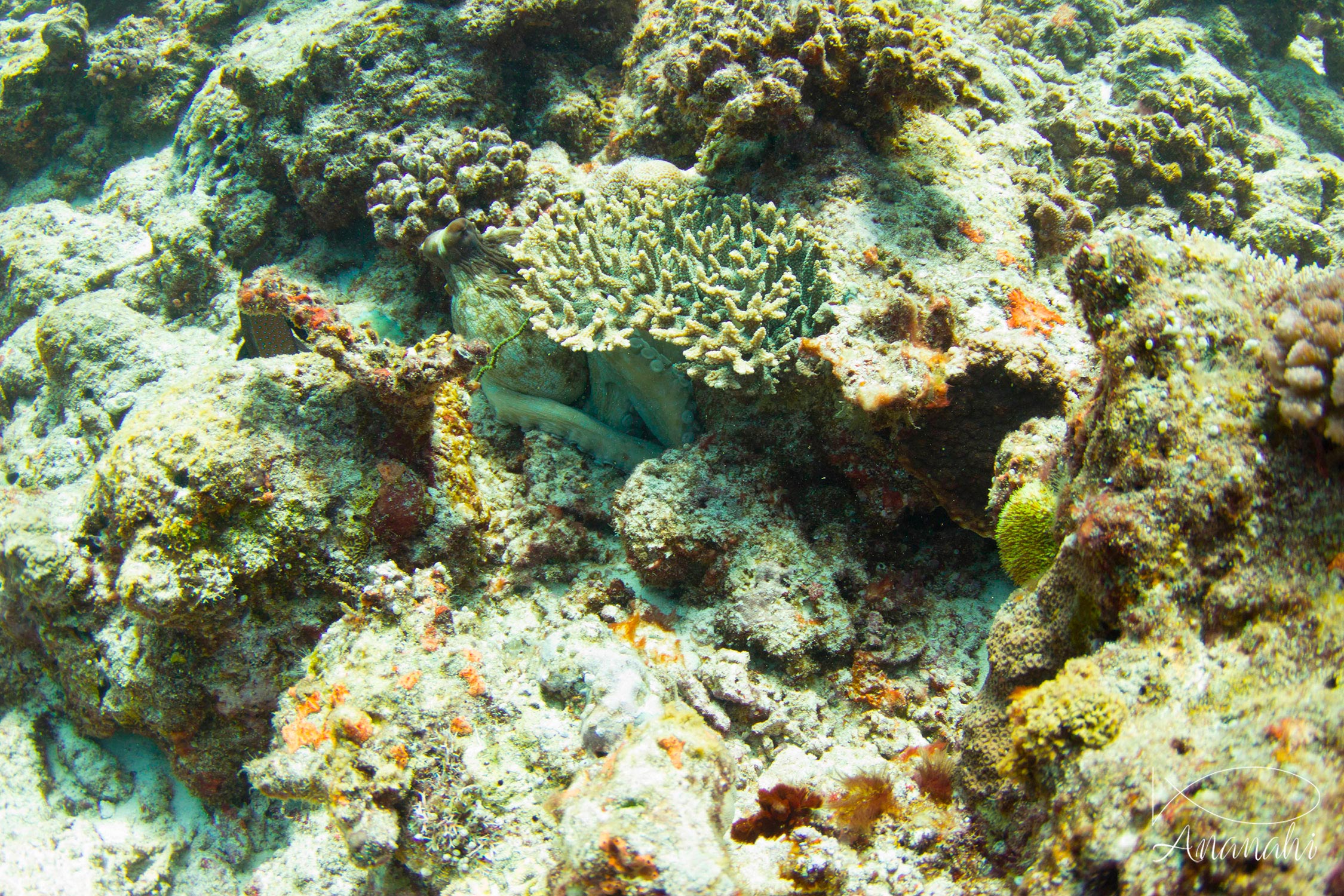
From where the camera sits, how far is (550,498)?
11.1 ft

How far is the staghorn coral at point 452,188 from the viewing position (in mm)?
4059

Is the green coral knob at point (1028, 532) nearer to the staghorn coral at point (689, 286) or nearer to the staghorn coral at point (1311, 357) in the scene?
the staghorn coral at point (1311, 357)

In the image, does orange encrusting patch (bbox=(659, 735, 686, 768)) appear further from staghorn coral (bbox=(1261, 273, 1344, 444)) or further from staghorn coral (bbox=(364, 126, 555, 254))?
staghorn coral (bbox=(364, 126, 555, 254))

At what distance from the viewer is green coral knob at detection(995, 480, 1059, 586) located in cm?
233

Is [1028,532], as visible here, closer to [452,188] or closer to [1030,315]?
[1030,315]

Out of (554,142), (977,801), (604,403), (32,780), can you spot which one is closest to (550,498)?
(604,403)

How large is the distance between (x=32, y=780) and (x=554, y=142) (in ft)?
16.5

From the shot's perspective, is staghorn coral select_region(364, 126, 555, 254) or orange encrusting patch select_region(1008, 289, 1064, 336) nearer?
orange encrusting patch select_region(1008, 289, 1064, 336)

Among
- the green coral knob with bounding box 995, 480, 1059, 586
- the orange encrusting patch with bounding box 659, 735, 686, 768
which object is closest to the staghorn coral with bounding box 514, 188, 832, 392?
the green coral knob with bounding box 995, 480, 1059, 586

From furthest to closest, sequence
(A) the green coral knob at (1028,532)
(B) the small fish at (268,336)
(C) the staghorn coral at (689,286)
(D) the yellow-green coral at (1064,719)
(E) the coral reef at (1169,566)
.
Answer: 1. (B) the small fish at (268,336)
2. (C) the staghorn coral at (689,286)
3. (A) the green coral knob at (1028,532)
4. (D) the yellow-green coral at (1064,719)
5. (E) the coral reef at (1169,566)

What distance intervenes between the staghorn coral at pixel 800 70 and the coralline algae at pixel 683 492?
3cm

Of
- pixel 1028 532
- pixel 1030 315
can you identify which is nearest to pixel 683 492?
pixel 1028 532

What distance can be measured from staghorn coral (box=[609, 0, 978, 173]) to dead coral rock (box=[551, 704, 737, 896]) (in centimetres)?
299

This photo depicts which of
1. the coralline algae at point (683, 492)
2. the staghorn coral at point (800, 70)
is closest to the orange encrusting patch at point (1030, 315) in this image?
the coralline algae at point (683, 492)
